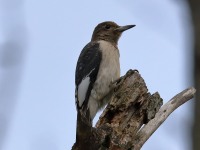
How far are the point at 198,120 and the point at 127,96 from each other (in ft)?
7.25

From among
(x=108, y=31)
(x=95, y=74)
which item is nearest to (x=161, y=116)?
(x=95, y=74)

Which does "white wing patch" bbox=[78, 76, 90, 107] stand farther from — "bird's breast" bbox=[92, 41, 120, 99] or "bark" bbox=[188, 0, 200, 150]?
"bark" bbox=[188, 0, 200, 150]

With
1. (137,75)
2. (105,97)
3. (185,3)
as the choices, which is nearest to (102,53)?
(105,97)

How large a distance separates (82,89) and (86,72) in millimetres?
387

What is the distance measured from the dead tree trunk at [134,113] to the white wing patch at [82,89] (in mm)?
1257

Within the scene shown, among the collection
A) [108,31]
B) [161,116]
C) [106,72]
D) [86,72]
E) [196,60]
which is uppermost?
[108,31]

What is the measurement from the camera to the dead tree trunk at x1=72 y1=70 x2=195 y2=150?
12.6ft

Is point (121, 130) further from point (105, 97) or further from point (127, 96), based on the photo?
point (105, 97)

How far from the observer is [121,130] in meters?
3.93

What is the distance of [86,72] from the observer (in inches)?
241

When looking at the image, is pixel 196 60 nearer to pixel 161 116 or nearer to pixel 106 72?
pixel 161 116

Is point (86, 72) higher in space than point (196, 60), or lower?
higher

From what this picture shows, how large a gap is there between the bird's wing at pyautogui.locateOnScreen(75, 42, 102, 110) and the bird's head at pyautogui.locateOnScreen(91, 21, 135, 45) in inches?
20.3

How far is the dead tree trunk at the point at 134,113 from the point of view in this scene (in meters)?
3.84
